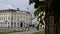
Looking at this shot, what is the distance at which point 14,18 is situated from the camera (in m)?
101

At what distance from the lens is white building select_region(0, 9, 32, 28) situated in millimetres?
99188

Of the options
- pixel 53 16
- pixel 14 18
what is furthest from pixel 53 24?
pixel 14 18

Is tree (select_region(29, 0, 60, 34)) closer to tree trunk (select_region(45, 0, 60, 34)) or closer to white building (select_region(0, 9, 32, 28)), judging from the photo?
tree trunk (select_region(45, 0, 60, 34))

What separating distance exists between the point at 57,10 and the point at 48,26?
36 cm

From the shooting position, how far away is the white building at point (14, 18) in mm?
99188

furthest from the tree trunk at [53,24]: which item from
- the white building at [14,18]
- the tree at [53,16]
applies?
the white building at [14,18]

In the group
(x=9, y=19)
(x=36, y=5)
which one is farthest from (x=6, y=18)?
(x=36, y=5)

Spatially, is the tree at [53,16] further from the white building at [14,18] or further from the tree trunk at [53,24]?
the white building at [14,18]

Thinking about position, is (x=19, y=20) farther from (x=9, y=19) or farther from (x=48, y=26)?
(x=48, y=26)

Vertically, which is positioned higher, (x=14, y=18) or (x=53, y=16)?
(x=53, y=16)

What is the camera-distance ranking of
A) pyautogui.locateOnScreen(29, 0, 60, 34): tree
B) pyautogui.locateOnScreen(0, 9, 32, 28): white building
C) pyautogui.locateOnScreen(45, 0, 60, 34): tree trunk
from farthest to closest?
pyautogui.locateOnScreen(0, 9, 32, 28): white building, pyautogui.locateOnScreen(45, 0, 60, 34): tree trunk, pyautogui.locateOnScreen(29, 0, 60, 34): tree

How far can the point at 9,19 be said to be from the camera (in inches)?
3949

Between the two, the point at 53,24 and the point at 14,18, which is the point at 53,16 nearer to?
the point at 53,24

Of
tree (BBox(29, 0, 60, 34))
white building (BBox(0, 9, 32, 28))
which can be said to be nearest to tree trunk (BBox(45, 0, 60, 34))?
tree (BBox(29, 0, 60, 34))
